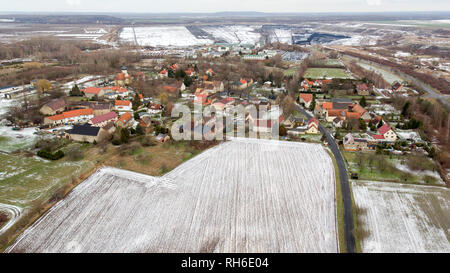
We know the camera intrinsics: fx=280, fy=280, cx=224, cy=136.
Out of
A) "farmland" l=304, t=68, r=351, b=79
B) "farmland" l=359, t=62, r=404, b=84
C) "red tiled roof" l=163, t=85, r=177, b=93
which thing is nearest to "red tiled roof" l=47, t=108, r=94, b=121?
"red tiled roof" l=163, t=85, r=177, b=93

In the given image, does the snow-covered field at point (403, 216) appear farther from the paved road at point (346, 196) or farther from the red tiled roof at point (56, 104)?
the red tiled roof at point (56, 104)

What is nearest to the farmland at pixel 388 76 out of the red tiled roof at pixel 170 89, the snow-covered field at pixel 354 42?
the red tiled roof at pixel 170 89

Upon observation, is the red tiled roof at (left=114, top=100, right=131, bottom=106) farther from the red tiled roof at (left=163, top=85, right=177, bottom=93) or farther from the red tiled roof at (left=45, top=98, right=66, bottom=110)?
the red tiled roof at (left=163, top=85, right=177, bottom=93)

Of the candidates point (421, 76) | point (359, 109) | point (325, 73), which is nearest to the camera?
point (359, 109)

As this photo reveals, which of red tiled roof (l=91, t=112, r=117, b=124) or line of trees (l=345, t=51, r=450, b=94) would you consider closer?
red tiled roof (l=91, t=112, r=117, b=124)

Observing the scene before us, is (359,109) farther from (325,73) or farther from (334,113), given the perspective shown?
(325,73)

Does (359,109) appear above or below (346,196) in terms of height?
above

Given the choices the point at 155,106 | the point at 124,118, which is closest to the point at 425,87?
the point at 155,106

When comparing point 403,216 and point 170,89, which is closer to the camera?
point 403,216
